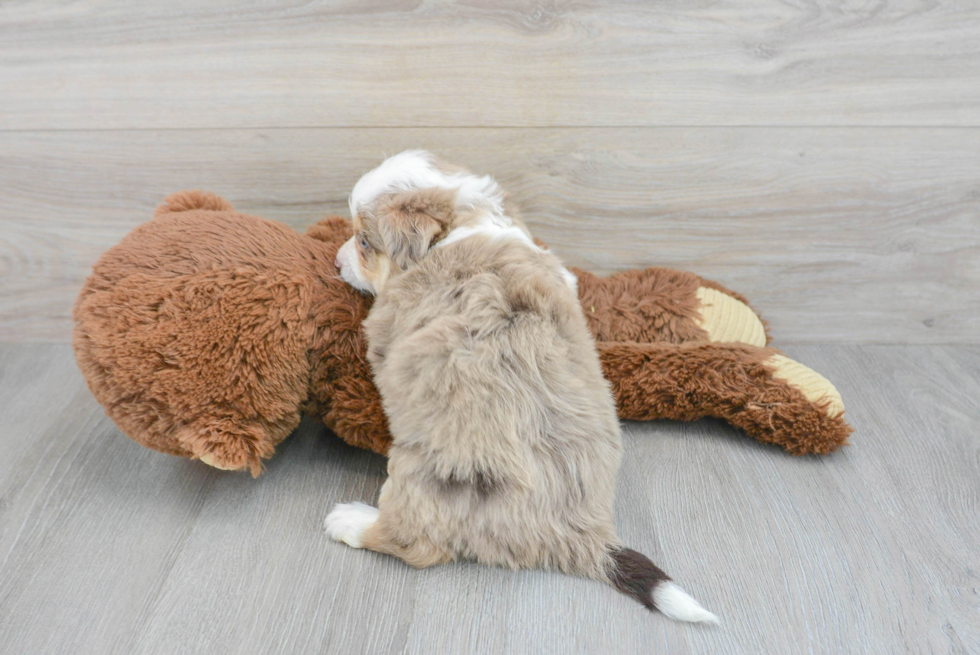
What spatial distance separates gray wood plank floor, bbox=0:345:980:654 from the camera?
4.14ft

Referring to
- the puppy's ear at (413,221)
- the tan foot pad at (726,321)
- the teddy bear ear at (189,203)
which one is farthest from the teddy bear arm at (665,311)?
the teddy bear ear at (189,203)

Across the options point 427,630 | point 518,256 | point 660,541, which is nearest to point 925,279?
point 660,541

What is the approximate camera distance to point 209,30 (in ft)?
5.82

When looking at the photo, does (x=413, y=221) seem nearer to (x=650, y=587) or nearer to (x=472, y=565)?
(x=472, y=565)

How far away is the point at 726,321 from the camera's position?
1871mm

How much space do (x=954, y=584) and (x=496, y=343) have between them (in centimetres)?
108

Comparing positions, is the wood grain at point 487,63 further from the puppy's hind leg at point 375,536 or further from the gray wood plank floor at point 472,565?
the puppy's hind leg at point 375,536

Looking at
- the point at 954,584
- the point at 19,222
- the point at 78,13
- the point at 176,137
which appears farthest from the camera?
the point at 19,222

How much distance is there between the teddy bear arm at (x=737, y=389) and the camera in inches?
66.7

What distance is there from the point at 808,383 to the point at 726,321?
276mm

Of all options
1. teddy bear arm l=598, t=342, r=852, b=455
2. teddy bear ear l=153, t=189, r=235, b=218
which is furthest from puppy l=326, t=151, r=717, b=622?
teddy bear ear l=153, t=189, r=235, b=218

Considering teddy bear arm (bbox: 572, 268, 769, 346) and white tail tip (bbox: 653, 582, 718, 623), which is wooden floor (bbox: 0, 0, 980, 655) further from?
teddy bear arm (bbox: 572, 268, 769, 346)

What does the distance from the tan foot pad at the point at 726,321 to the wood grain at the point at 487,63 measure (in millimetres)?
501

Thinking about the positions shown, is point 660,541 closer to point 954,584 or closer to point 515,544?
point 515,544
